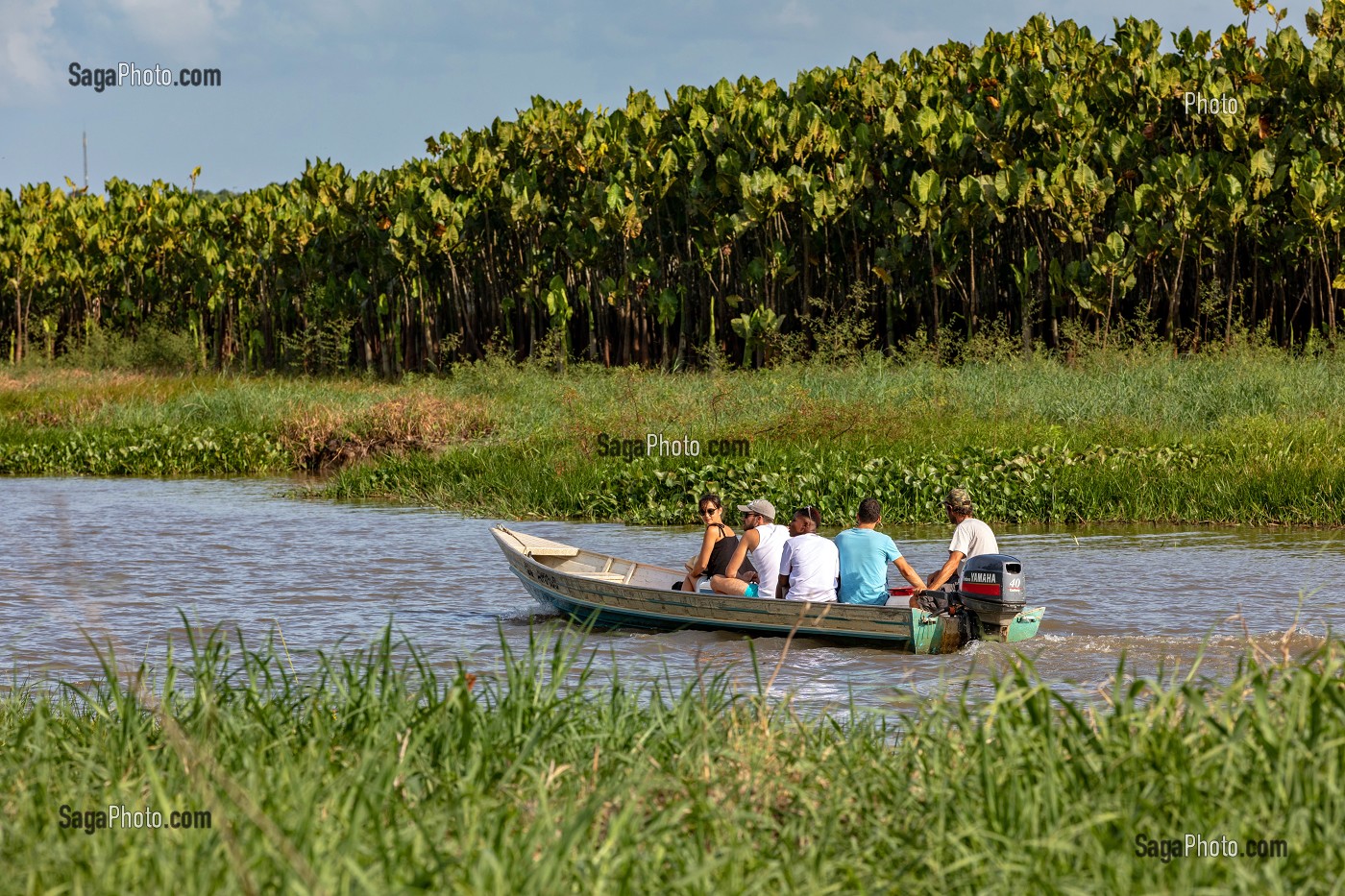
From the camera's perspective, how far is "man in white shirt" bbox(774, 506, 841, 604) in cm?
1107

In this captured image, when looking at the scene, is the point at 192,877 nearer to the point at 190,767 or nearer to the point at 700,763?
the point at 190,767

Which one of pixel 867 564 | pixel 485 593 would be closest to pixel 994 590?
pixel 867 564

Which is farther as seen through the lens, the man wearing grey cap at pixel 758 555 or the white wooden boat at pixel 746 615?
the man wearing grey cap at pixel 758 555

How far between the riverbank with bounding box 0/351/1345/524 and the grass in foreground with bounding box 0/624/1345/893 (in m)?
11.8

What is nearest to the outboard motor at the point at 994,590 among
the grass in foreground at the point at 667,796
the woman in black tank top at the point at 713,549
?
the woman in black tank top at the point at 713,549

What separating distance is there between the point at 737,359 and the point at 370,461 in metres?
16.1

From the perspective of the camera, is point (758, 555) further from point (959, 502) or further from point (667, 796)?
point (667, 796)

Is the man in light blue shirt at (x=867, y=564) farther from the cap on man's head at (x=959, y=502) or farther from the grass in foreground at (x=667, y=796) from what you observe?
the grass in foreground at (x=667, y=796)

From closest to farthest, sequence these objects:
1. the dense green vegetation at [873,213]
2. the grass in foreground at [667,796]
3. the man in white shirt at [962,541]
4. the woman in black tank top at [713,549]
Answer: the grass in foreground at [667,796], the man in white shirt at [962,541], the woman in black tank top at [713,549], the dense green vegetation at [873,213]

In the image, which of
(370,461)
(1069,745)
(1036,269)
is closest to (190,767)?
(1069,745)

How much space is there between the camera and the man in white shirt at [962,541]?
36.8ft

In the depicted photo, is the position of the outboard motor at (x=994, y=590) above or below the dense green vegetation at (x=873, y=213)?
below

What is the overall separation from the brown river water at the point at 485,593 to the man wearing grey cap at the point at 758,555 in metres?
0.56

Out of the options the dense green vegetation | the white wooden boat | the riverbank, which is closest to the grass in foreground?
the white wooden boat
